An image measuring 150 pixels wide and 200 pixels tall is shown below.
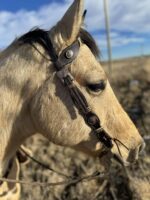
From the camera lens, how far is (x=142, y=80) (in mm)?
9258

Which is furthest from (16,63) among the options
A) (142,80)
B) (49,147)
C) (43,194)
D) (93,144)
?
(142,80)

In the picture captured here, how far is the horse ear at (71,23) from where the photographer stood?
11.0ft

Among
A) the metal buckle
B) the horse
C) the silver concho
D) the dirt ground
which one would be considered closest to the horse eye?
the horse

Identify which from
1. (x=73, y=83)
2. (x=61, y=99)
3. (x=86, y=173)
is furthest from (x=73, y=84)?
(x=86, y=173)

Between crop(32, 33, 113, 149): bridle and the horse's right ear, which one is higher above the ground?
the horse's right ear

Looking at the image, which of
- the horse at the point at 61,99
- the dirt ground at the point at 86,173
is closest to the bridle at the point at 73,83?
the horse at the point at 61,99

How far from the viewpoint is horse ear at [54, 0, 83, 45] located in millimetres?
3340

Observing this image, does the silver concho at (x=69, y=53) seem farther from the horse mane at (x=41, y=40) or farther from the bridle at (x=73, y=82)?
the horse mane at (x=41, y=40)

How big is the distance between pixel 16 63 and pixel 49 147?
3776 mm

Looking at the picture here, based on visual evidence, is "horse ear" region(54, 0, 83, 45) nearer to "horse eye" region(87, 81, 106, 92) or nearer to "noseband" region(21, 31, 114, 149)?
"noseband" region(21, 31, 114, 149)

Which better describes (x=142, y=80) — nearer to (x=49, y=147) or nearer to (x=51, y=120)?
(x=49, y=147)

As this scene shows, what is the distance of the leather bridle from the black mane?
0.04 ft

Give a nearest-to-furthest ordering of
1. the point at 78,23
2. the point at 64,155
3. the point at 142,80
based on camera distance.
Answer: the point at 78,23, the point at 64,155, the point at 142,80

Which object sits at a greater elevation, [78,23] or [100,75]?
[78,23]
